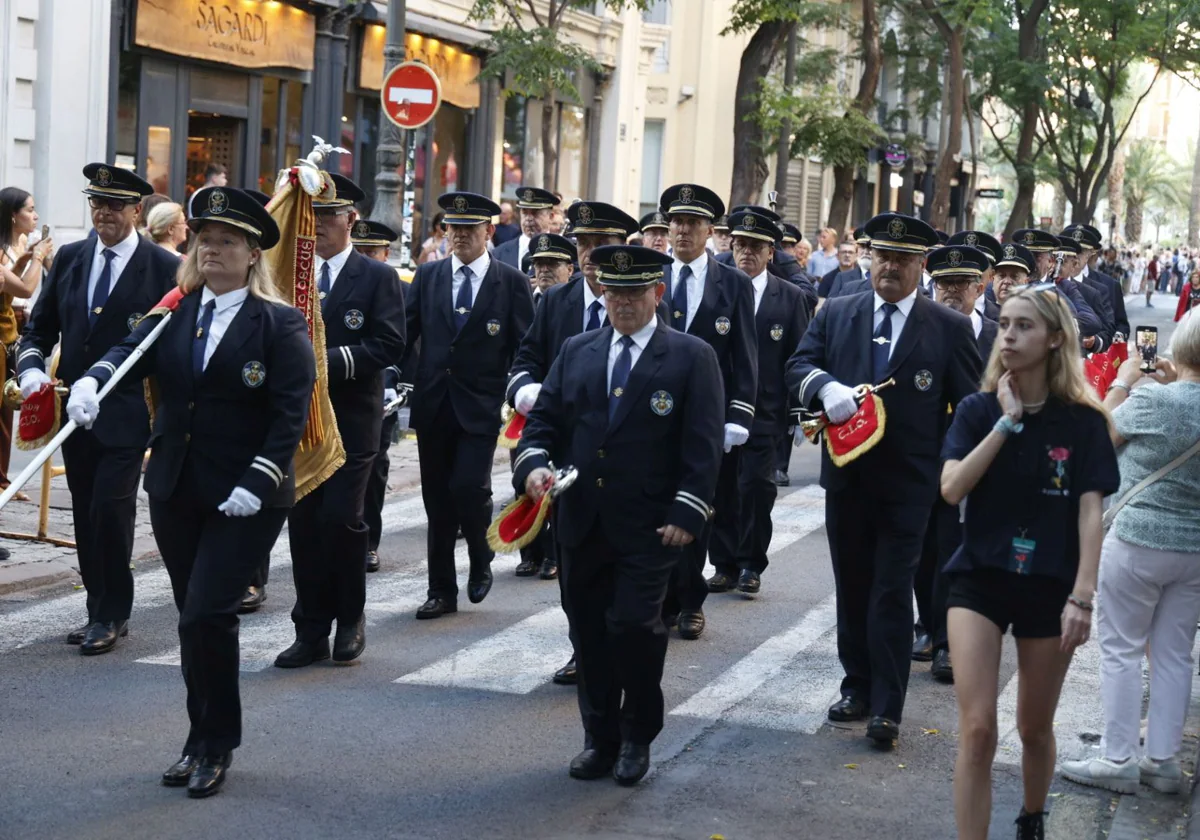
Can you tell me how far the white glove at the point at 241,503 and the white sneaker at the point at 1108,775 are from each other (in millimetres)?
3239

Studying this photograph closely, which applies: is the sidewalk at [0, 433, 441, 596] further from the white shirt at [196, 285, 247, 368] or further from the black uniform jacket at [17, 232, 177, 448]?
the white shirt at [196, 285, 247, 368]

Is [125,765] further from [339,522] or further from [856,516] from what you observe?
[856,516]

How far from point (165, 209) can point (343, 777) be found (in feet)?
14.3

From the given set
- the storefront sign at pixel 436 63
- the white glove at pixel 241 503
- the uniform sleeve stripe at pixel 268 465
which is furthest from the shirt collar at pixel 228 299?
the storefront sign at pixel 436 63

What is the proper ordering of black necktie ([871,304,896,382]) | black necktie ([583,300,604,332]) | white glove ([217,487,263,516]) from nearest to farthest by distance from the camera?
white glove ([217,487,263,516])
black necktie ([871,304,896,382])
black necktie ([583,300,604,332])

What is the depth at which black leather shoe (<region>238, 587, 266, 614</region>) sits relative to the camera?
9.60 metres

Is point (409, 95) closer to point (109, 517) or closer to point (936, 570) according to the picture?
point (109, 517)

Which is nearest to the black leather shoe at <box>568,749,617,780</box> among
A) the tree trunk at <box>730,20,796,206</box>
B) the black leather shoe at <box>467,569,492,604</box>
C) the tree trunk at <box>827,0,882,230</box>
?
the black leather shoe at <box>467,569,492,604</box>

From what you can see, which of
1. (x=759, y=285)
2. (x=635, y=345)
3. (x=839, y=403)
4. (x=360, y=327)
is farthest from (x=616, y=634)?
(x=759, y=285)

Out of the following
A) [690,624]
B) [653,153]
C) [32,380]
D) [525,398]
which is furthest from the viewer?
[653,153]

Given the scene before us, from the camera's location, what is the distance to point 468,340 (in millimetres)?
9766

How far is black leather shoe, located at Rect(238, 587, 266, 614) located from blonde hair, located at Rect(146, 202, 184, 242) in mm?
1996

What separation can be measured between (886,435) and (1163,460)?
1.27m

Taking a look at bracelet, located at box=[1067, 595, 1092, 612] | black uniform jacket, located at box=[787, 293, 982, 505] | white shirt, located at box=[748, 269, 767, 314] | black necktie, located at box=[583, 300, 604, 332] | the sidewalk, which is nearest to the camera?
bracelet, located at box=[1067, 595, 1092, 612]
